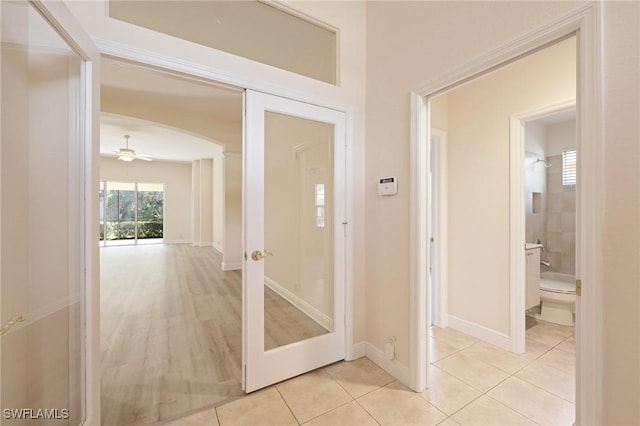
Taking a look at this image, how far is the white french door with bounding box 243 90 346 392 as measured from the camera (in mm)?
1831

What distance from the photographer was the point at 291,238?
214cm

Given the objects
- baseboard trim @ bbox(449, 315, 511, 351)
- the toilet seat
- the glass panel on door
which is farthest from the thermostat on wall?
the toilet seat

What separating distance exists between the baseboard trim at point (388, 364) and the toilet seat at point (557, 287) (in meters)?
2.33

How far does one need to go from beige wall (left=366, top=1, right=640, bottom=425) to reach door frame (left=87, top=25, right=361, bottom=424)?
19 cm

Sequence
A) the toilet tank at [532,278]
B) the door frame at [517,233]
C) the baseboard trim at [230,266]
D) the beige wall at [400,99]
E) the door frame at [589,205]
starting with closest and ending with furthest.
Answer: the door frame at [589,205] → the beige wall at [400,99] → the door frame at [517,233] → the toilet tank at [532,278] → the baseboard trim at [230,266]

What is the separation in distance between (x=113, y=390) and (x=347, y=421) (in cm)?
172

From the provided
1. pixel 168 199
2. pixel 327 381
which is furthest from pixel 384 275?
pixel 168 199

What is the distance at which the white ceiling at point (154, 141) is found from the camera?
5.34 m

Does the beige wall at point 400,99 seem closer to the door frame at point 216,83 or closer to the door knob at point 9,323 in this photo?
the door frame at point 216,83

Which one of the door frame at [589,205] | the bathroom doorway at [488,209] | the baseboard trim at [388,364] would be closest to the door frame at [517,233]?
the bathroom doorway at [488,209]

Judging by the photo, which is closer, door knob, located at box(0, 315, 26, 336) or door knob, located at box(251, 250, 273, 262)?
door knob, located at box(0, 315, 26, 336)

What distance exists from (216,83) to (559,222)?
16.2ft

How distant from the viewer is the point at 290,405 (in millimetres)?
1689

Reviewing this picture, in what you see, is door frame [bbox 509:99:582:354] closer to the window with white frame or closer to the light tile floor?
the light tile floor
